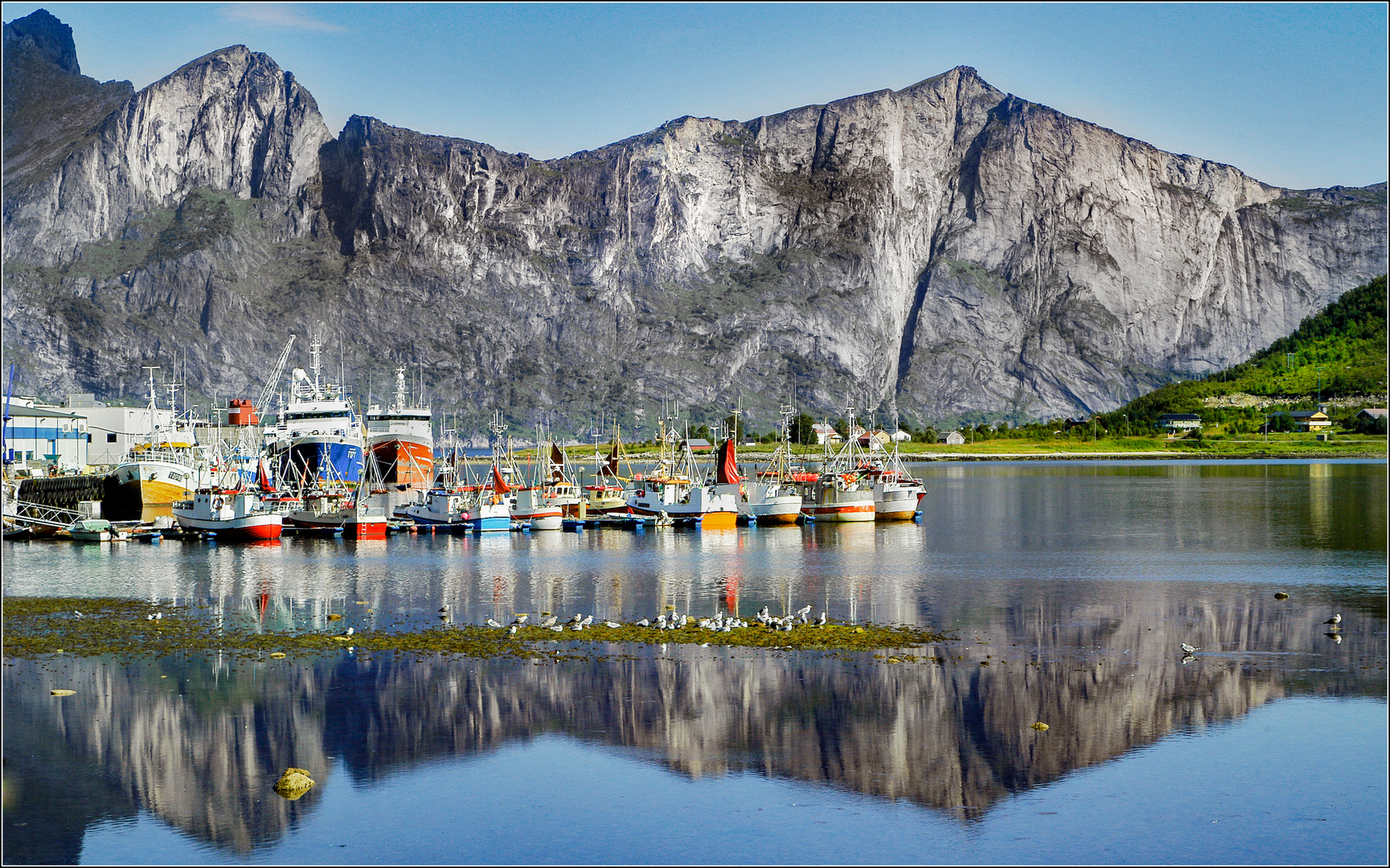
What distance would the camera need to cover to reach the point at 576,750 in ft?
99.4

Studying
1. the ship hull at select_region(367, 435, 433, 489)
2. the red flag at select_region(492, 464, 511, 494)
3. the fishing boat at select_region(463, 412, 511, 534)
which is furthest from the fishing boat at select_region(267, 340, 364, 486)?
the fishing boat at select_region(463, 412, 511, 534)

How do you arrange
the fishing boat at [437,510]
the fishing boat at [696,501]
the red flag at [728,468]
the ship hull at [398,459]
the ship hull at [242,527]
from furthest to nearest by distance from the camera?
the ship hull at [398,459]
the red flag at [728,468]
the fishing boat at [696,501]
the fishing boat at [437,510]
the ship hull at [242,527]

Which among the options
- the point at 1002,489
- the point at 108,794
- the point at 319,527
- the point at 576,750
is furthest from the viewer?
the point at 1002,489

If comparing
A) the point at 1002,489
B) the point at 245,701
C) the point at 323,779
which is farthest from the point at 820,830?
the point at 1002,489

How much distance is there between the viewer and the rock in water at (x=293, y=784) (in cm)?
2700

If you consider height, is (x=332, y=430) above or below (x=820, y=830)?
above

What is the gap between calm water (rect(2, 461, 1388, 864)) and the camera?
81.3 ft

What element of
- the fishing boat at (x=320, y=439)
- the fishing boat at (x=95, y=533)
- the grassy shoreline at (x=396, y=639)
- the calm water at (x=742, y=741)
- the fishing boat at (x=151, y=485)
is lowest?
the calm water at (x=742, y=741)

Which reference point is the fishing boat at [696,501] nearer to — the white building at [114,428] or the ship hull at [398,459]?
the ship hull at [398,459]

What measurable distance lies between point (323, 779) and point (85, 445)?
516 ft

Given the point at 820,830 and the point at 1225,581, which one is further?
the point at 1225,581

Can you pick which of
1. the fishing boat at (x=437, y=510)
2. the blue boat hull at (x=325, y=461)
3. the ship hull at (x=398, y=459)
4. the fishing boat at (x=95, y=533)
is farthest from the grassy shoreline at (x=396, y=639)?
the ship hull at (x=398, y=459)

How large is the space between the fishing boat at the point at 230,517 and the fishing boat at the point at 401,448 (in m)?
45.3

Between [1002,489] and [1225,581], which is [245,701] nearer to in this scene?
[1225,581]
